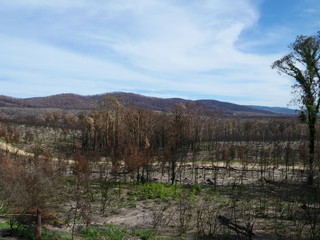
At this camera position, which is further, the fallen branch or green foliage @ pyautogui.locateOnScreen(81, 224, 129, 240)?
the fallen branch

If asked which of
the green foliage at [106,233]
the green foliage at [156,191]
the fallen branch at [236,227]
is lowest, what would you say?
the green foliage at [156,191]

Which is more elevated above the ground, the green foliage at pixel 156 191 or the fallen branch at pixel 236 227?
the fallen branch at pixel 236 227

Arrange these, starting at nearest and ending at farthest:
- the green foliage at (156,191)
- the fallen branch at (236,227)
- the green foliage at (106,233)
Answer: the green foliage at (106,233) < the fallen branch at (236,227) < the green foliage at (156,191)

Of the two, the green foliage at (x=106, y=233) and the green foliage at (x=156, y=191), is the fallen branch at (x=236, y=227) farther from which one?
the green foliage at (x=156, y=191)

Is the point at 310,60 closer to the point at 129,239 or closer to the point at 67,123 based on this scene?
the point at 129,239

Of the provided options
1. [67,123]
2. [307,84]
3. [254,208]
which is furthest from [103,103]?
[67,123]

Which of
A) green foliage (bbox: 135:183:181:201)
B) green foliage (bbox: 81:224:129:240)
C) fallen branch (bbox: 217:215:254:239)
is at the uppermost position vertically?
fallen branch (bbox: 217:215:254:239)

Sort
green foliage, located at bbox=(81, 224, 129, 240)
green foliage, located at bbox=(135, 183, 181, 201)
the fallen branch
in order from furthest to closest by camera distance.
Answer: green foliage, located at bbox=(135, 183, 181, 201) < the fallen branch < green foliage, located at bbox=(81, 224, 129, 240)

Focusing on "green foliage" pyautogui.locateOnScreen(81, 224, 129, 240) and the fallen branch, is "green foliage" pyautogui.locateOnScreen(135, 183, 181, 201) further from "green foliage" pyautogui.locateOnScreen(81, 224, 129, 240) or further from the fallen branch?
"green foliage" pyautogui.locateOnScreen(81, 224, 129, 240)

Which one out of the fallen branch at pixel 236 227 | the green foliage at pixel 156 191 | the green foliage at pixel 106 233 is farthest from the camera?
the green foliage at pixel 156 191

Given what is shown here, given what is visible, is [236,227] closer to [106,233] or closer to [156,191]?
[106,233]

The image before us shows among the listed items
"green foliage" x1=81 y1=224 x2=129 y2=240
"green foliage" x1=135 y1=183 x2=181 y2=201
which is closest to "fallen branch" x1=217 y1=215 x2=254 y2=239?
"green foliage" x1=81 y1=224 x2=129 y2=240

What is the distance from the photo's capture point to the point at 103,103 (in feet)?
97.0

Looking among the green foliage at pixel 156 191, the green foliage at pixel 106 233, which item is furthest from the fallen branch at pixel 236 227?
the green foliage at pixel 156 191
